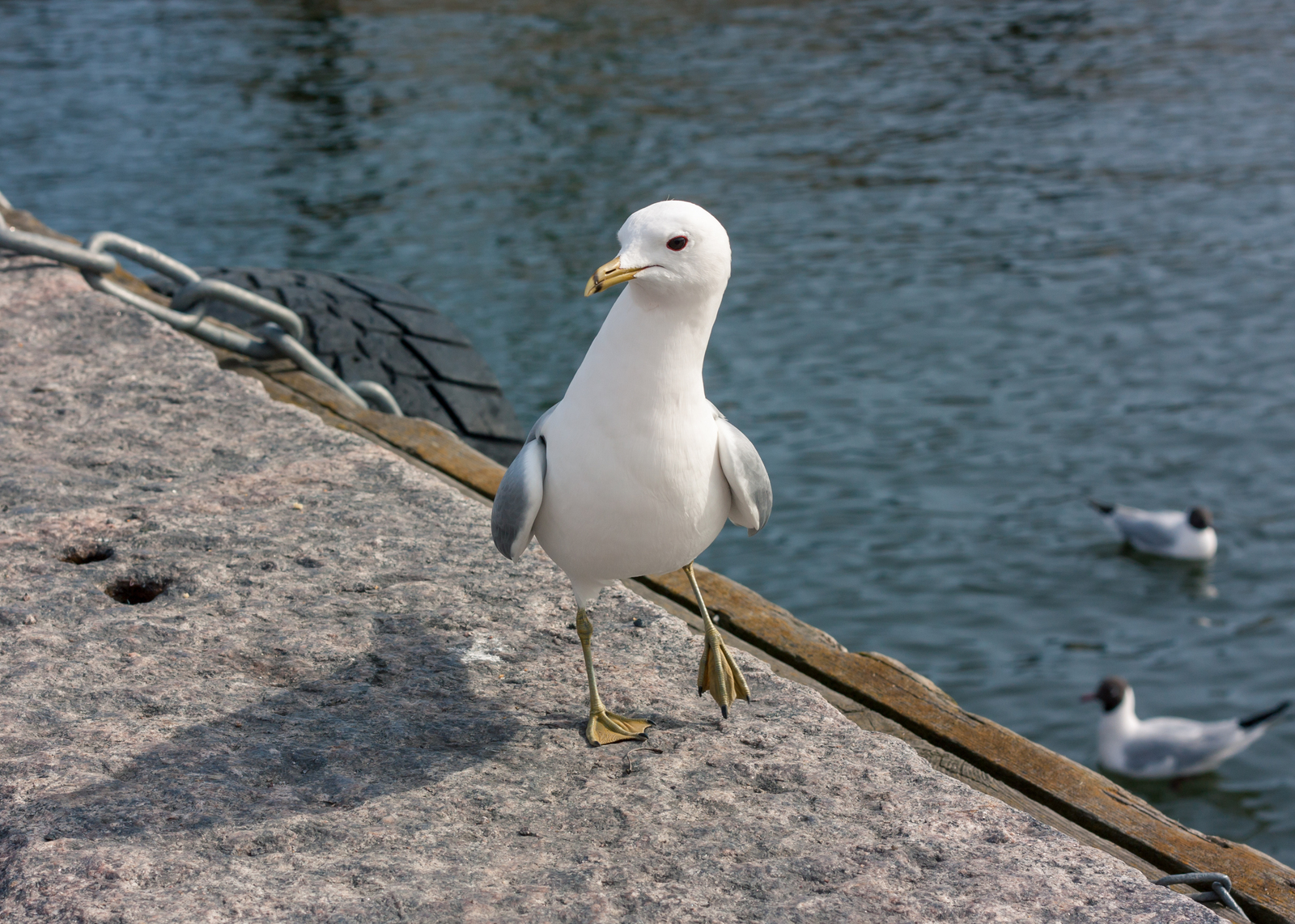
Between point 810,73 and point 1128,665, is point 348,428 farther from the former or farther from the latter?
point 810,73

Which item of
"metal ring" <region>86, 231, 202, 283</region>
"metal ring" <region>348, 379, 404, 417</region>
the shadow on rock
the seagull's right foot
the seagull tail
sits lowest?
the seagull tail

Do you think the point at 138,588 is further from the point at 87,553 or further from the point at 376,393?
the point at 376,393

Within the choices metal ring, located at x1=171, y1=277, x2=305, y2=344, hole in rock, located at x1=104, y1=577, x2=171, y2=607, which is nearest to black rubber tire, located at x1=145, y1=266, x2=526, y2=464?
metal ring, located at x1=171, y1=277, x2=305, y2=344

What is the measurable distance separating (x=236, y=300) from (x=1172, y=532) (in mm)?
6002

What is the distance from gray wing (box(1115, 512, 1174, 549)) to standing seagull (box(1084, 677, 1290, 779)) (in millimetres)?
1460

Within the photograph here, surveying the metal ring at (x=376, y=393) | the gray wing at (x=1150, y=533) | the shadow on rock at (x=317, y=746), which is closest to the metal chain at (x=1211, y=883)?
the shadow on rock at (x=317, y=746)

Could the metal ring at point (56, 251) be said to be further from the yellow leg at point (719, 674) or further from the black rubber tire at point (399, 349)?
the yellow leg at point (719, 674)

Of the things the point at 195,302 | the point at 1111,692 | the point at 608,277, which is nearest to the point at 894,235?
the point at 1111,692

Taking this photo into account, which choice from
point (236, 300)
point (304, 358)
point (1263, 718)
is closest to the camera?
point (236, 300)

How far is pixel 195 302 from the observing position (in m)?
5.04

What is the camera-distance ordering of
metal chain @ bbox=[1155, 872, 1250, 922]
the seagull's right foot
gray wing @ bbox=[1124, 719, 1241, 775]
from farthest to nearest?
gray wing @ bbox=[1124, 719, 1241, 775] < the seagull's right foot < metal chain @ bbox=[1155, 872, 1250, 922]

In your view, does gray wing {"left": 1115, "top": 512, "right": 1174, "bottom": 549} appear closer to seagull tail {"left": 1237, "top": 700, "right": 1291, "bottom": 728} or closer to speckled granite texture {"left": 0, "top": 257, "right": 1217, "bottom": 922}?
seagull tail {"left": 1237, "top": 700, "right": 1291, "bottom": 728}

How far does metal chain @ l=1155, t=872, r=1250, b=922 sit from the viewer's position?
2.48 m

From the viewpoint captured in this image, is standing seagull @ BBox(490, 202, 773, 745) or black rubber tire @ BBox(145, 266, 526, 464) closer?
standing seagull @ BBox(490, 202, 773, 745)
